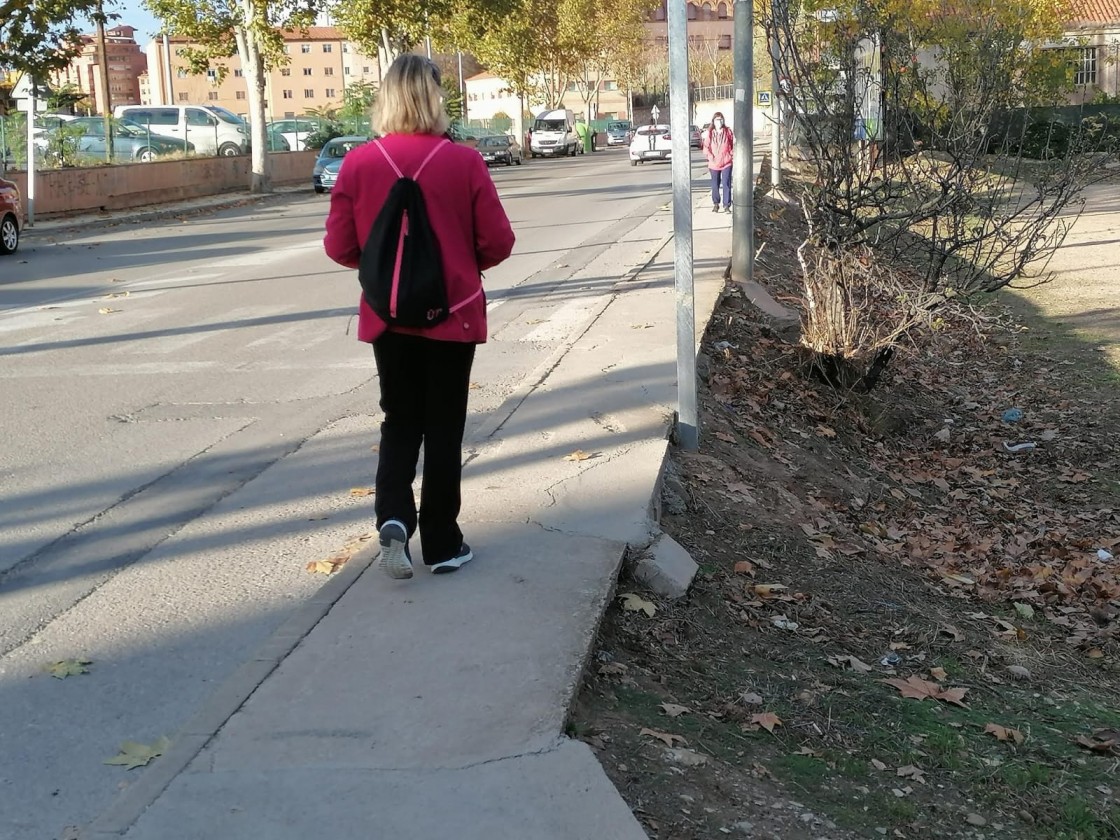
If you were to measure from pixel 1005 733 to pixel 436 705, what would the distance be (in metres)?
2.02

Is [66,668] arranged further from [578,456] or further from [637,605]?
[578,456]

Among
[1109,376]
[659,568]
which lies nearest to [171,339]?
[659,568]

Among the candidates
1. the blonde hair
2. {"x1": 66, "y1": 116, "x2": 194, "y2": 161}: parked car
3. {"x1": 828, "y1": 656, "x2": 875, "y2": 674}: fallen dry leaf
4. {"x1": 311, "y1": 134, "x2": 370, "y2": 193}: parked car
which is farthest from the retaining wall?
{"x1": 828, "y1": 656, "x2": 875, "y2": 674}: fallen dry leaf

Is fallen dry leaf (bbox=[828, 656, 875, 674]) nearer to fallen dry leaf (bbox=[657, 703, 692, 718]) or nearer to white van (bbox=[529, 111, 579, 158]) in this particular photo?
fallen dry leaf (bbox=[657, 703, 692, 718])

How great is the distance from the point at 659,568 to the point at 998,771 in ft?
5.00

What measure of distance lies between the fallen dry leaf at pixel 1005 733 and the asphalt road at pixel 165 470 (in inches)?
102

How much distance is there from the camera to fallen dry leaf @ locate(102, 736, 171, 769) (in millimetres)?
3730

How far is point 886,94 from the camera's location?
970 centimetres

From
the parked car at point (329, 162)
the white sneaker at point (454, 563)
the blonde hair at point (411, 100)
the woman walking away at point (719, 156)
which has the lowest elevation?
the white sneaker at point (454, 563)

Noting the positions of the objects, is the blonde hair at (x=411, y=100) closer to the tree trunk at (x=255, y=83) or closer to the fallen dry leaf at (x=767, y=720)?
the fallen dry leaf at (x=767, y=720)

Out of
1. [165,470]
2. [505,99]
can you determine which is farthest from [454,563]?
[505,99]

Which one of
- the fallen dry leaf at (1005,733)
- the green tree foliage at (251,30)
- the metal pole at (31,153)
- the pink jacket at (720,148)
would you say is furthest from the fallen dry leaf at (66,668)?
the green tree foliage at (251,30)

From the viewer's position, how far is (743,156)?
519 inches

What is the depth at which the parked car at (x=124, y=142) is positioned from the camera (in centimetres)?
3084
